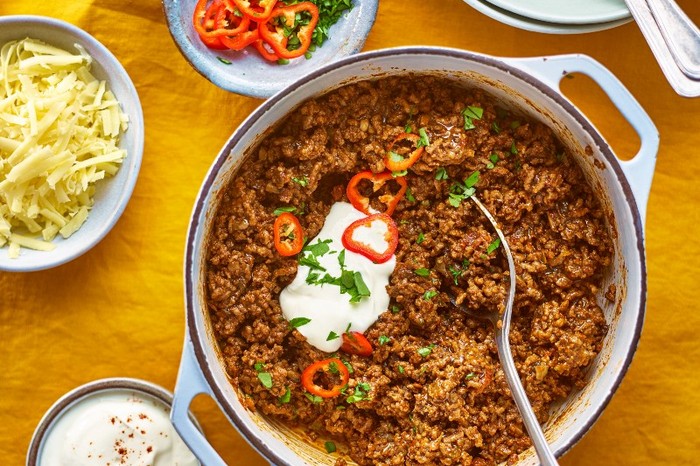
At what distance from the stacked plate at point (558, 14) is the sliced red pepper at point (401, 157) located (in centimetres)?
51

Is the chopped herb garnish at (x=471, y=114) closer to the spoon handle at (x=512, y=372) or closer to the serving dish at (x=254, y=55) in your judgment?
the spoon handle at (x=512, y=372)

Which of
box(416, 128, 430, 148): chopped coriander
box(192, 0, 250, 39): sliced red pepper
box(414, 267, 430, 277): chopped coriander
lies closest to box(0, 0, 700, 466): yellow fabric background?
box(192, 0, 250, 39): sliced red pepper

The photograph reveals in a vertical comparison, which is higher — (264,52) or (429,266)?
Result: (264,52)

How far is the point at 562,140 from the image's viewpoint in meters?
2.62

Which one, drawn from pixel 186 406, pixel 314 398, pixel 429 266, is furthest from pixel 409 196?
pixel 186 406

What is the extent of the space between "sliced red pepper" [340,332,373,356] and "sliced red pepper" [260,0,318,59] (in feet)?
3.28

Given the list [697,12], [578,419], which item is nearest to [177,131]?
[578,419]

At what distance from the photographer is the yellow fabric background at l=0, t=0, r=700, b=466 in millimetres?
2990

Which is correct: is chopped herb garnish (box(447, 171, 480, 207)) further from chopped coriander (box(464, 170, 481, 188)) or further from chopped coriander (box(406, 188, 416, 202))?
chopped coriander (box(406, 188, 416, 202))

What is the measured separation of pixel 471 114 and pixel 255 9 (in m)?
0.87

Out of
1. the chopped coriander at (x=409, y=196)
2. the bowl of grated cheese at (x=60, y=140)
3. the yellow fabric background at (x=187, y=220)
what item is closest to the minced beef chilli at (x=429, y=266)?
the chopped coriander at (x=409, y=196)

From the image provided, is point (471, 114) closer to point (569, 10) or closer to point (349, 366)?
point (569, 10)

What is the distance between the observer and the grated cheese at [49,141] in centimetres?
279

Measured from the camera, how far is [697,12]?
9.62ft
